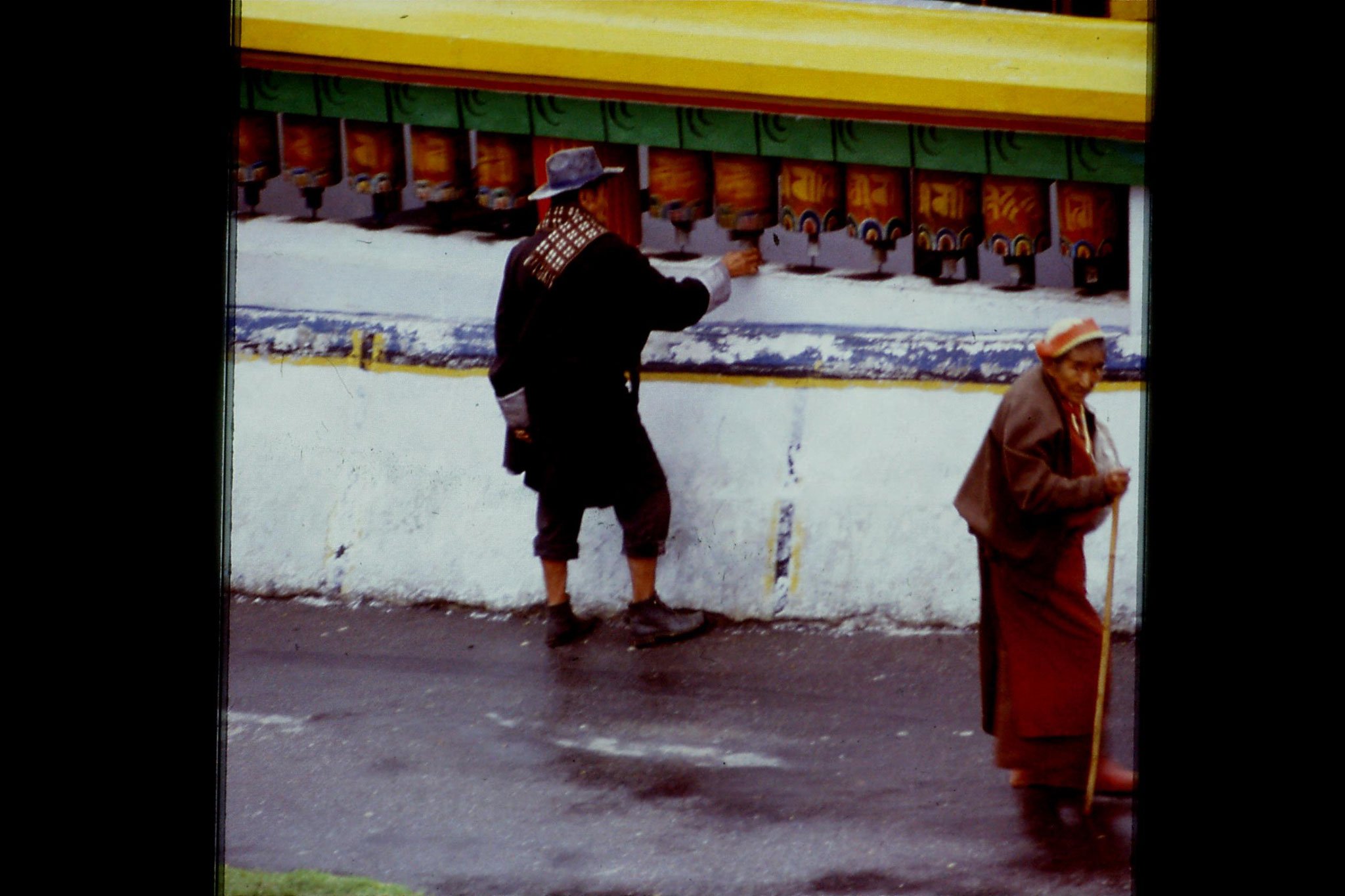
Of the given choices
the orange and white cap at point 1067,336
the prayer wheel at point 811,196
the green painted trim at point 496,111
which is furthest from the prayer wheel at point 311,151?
the orange and white cap at point 1067,336

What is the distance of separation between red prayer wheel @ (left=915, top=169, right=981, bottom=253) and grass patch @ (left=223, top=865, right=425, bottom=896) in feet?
8.94

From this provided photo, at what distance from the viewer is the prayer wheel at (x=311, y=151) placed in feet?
18.7

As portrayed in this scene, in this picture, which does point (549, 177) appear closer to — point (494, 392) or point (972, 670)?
point (494, 392)

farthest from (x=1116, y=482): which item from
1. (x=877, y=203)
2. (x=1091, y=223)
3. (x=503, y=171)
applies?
(x=503, y=171)

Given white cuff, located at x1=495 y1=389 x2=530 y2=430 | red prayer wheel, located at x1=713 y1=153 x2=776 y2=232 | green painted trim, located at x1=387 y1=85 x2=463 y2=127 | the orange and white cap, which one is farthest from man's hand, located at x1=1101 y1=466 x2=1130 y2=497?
green painted trim, located at x1=387 y1=85 x2=463 y2=127

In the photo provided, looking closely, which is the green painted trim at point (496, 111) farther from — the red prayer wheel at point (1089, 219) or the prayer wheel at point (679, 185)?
the red prayer wheel at point (1089, 219)

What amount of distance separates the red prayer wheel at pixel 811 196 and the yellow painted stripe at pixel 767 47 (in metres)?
0.29

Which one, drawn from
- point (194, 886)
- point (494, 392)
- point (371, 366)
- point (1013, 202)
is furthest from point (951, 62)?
point (194, 886)

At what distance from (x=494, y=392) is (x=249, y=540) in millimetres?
1117

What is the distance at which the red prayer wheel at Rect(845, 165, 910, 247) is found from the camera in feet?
17.5

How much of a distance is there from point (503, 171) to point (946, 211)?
1.53m

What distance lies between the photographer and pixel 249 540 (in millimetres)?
5824

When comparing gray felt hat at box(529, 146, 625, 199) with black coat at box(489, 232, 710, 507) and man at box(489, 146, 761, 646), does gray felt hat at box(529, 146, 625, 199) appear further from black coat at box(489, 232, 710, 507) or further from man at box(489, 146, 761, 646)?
black coat at box(489, 232, 710, 507)

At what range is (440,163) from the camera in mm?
5609
